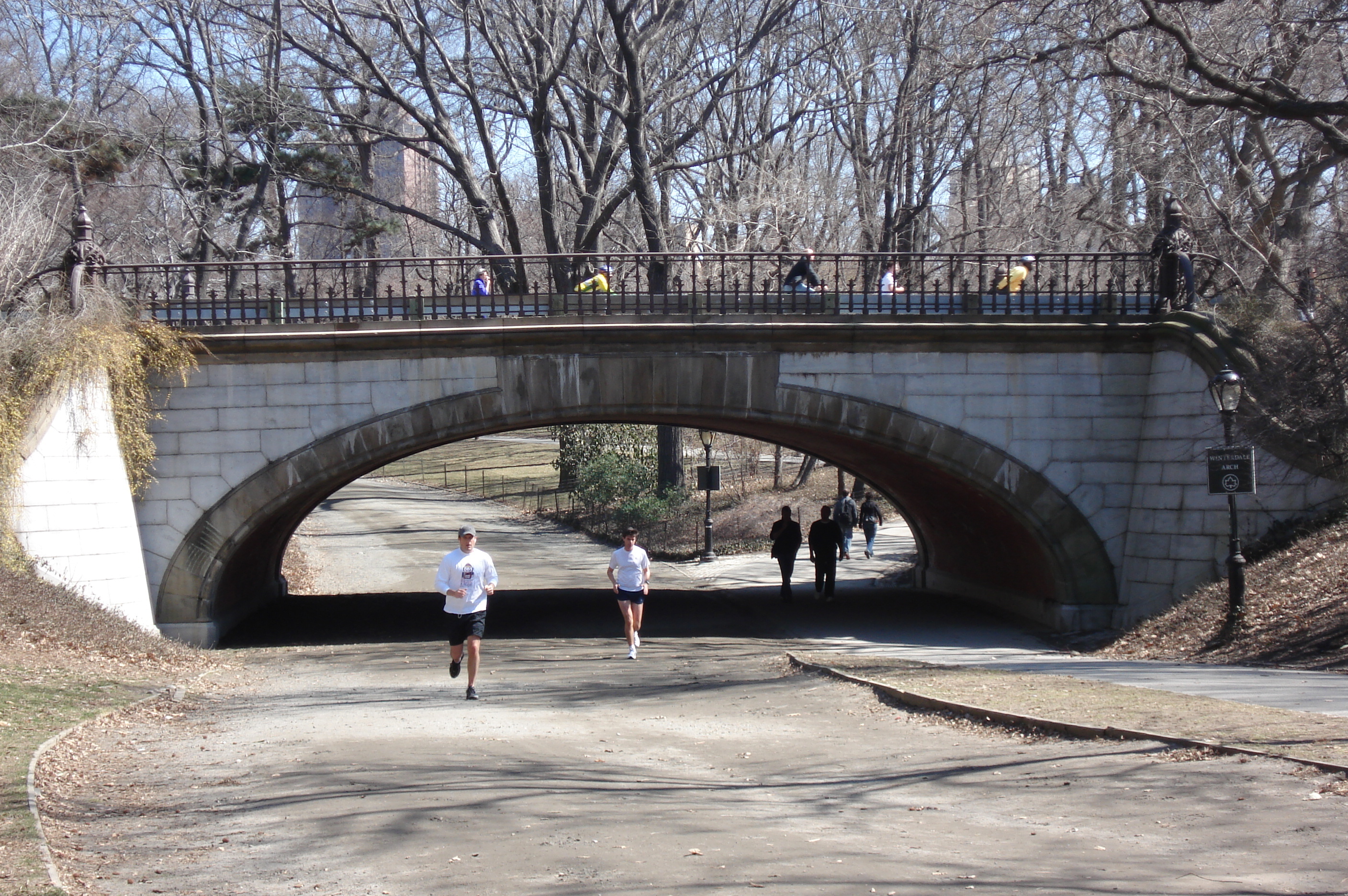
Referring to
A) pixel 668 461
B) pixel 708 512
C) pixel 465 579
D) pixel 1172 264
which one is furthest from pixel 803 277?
pixel 668 461

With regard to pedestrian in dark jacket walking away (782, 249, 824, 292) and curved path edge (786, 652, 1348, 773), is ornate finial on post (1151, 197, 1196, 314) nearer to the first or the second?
pedestrian in dark jacket walking away (782, 249, 824, 292)

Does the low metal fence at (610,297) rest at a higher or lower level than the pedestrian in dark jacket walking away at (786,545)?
higher

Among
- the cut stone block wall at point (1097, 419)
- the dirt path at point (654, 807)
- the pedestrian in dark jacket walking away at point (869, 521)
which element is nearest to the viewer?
the dirt path at point (654, 807)

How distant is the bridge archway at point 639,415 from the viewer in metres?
14.7

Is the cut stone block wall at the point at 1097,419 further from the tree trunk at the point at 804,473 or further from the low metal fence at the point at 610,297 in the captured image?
the tree trunk at the point at 804,473

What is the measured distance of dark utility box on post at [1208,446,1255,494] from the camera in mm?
12445

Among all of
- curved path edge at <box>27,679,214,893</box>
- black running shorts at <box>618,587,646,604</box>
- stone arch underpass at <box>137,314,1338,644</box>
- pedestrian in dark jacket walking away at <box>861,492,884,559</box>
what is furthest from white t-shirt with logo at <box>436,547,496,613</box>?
pedestrian in dark jacket walking away at <box>861,492,884,559</box>

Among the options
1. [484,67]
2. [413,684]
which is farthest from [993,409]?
[484,67]

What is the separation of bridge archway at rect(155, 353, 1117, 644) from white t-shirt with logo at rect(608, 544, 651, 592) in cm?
283

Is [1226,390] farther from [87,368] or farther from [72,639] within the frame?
[87,368]

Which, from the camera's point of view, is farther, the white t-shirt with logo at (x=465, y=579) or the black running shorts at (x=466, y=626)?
the black running shorts at (x=466, y=626)

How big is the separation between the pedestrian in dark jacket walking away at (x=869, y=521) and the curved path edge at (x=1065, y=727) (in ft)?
47.9

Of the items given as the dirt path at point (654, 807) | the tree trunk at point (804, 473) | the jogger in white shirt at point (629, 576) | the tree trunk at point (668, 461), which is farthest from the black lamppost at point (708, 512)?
the dirt path at point (654, 807)

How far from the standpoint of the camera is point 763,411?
15.4 metres
